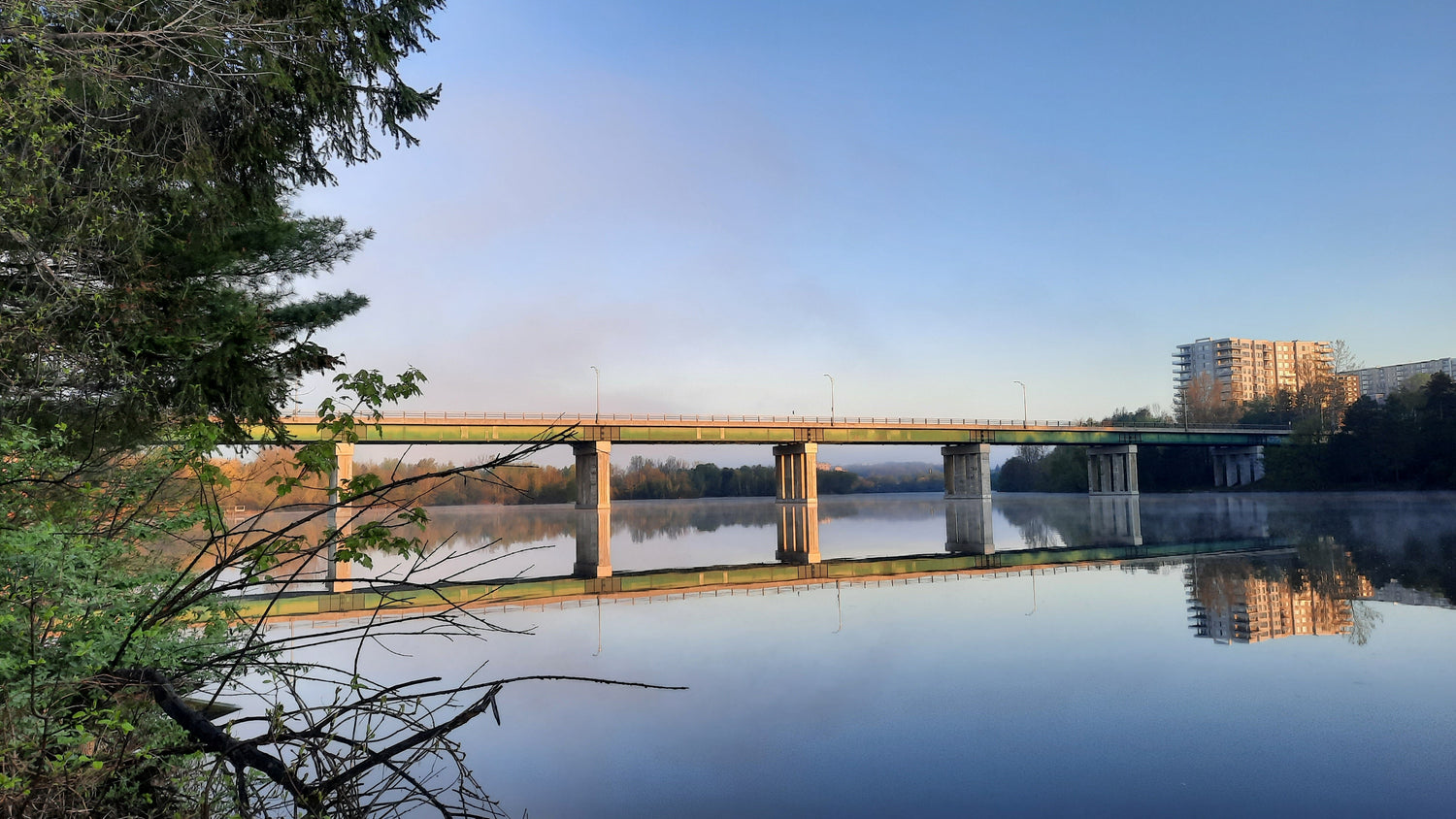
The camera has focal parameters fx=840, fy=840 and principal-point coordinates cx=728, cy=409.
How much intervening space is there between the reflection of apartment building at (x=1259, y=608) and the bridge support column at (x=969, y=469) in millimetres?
72166

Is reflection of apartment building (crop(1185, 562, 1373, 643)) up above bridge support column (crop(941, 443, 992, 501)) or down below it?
below

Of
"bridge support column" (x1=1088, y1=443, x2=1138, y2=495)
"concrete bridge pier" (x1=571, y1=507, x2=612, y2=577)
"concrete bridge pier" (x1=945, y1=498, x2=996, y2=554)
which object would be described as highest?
"bridge support column" (x1=1088, y1=443, x2=1138, y2=495)

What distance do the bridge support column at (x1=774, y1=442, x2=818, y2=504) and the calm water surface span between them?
63686mm

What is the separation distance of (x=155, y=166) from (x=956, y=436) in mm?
85746

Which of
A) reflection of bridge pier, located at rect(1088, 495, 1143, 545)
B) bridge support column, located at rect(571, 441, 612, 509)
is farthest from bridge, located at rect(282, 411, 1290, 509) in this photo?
reflection of bridge pier, located at rect(1088, 495, 1143, 545)

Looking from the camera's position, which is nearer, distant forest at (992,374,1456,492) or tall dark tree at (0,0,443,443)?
tall dark tree at (0,0,443,443)

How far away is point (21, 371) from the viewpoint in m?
9.16

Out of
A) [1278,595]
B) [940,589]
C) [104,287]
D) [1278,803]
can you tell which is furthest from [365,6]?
[1278,595]

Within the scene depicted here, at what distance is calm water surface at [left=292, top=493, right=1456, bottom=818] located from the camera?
754 centimetres

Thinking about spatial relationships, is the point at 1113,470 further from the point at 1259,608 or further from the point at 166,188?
the point at 166,188

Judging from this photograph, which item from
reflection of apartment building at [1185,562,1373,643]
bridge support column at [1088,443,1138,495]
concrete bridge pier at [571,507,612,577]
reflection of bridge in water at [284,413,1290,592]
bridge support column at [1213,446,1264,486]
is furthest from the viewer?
bridge support column at [1213,446,1264,486]

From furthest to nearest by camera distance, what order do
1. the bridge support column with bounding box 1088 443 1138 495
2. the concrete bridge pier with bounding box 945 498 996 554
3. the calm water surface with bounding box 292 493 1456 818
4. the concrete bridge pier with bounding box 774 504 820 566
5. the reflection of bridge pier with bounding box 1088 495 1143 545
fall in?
the bridge support column with bounding box 1088 443 1138 495 → the reflection of bridge pier with bounding box 1088 495 1143 545 → the concrete bridge pier with bounding box 945 498 996 554 → the concrete bridge pier with bounding box 774 504 820 566 → the calm water surface with bounding box 292 493 1456 818

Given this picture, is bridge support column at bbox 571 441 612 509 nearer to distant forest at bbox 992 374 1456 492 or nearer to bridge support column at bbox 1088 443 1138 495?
bridge support column at bbox 1088 443 1138 495

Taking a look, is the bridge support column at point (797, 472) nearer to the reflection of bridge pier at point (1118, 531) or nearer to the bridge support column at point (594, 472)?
the bridge support column at point (594, 472)
